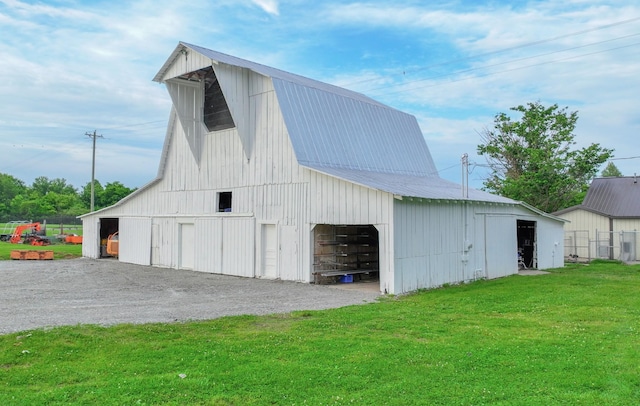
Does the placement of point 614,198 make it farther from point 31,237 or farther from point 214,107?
point 31,237

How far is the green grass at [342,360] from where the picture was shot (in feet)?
17.9

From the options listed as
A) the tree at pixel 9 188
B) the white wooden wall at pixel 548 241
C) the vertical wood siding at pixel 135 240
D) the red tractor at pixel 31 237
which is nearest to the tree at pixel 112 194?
the red tractor at pixel 31 237

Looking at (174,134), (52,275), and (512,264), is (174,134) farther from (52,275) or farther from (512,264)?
(512,264)

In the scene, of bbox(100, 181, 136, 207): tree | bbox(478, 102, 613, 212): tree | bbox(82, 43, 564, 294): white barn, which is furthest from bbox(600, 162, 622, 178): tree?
bbox(100, 181, 136, 207): tree

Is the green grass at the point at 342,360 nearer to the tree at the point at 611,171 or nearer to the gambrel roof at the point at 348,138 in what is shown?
the gambrel roof at the point at 348,138

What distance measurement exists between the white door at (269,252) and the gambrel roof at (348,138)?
283cm

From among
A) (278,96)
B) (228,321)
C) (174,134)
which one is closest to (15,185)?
(174,134)

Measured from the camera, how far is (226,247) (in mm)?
19031

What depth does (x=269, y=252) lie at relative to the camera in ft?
58.1

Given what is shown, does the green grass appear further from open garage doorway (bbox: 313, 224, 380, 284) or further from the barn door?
the barn door

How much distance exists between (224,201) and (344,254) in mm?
5664

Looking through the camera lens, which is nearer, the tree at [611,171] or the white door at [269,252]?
the white door at [269,252]

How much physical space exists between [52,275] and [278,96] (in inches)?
415

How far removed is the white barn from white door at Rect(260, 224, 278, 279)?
39 millimetres
